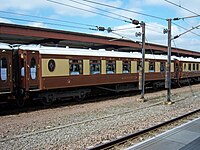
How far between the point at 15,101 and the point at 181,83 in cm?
2295

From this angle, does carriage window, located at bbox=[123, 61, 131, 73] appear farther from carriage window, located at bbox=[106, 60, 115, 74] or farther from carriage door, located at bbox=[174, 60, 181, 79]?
carriage door, located at bbox=[174, 60, 181, 79]

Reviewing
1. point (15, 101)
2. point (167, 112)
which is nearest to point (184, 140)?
point (167, 112)

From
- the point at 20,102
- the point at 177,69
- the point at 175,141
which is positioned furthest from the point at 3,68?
the point at 177,69

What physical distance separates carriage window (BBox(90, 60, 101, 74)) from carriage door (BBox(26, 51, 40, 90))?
4377mm

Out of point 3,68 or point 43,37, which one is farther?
point 43,37

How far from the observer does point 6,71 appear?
13.9m

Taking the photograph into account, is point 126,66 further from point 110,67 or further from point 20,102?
point 20,102

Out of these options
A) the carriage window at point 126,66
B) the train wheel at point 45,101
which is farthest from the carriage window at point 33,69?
the carriage window at point 126,66

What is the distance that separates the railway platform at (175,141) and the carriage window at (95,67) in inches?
401

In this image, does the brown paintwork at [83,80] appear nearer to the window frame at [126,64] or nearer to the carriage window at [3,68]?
the window frame at [126,64]

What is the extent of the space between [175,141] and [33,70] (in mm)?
9501

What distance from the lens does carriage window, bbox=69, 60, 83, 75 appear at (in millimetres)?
17297

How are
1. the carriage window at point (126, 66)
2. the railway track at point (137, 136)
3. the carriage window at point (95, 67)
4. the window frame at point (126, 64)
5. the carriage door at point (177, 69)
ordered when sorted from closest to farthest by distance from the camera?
the railway track at point (137, 136) → the carriage window at point (95, 67) → the window frame at point (126, 64) → the carriage window at point (126, 66) → the carriage door at point (177, 69)

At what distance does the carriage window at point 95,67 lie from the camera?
61.5 feet
